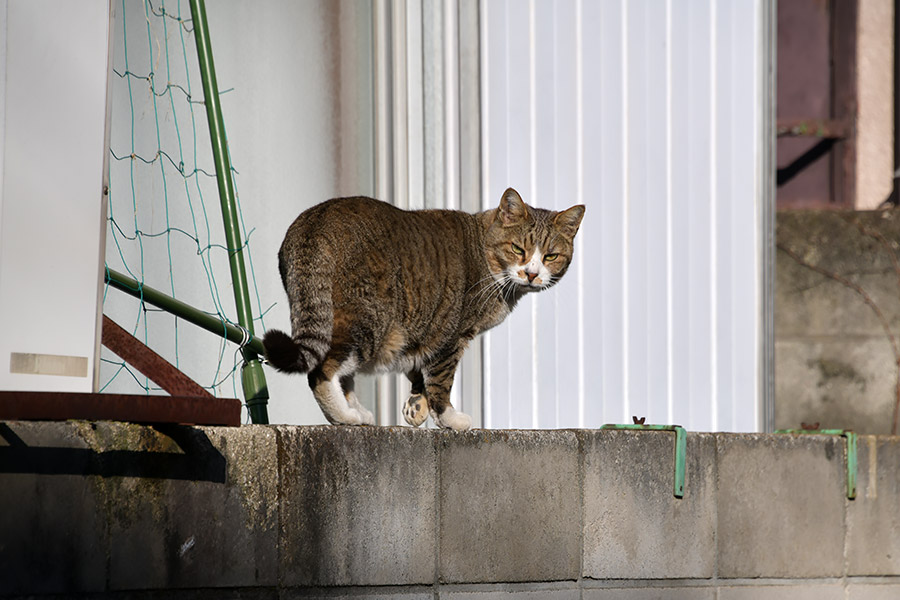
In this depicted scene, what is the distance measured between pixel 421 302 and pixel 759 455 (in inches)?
51.2

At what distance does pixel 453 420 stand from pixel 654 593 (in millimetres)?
852

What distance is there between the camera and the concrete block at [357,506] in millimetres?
2688

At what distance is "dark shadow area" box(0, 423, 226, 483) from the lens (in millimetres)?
2180

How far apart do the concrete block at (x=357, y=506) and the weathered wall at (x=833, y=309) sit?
4458mm

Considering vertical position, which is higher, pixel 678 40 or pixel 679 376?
pixel 678 40

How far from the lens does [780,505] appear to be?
3758mm

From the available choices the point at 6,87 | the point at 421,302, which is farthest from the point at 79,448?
the point at 421,302

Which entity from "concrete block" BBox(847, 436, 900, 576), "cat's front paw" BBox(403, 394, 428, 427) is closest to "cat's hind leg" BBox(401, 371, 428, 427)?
"cat's front paw" BBox(403, 394, 428, 427)

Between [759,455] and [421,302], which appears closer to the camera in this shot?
[421,302]

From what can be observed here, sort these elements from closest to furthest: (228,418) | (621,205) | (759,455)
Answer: (228,418)
(759,455)
(621,205)

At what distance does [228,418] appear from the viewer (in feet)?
7.60

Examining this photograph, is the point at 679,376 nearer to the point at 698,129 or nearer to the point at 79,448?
the point at 698,129

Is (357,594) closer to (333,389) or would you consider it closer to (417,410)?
(333,389)

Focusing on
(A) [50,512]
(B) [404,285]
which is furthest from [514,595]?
(A) [50,512]
